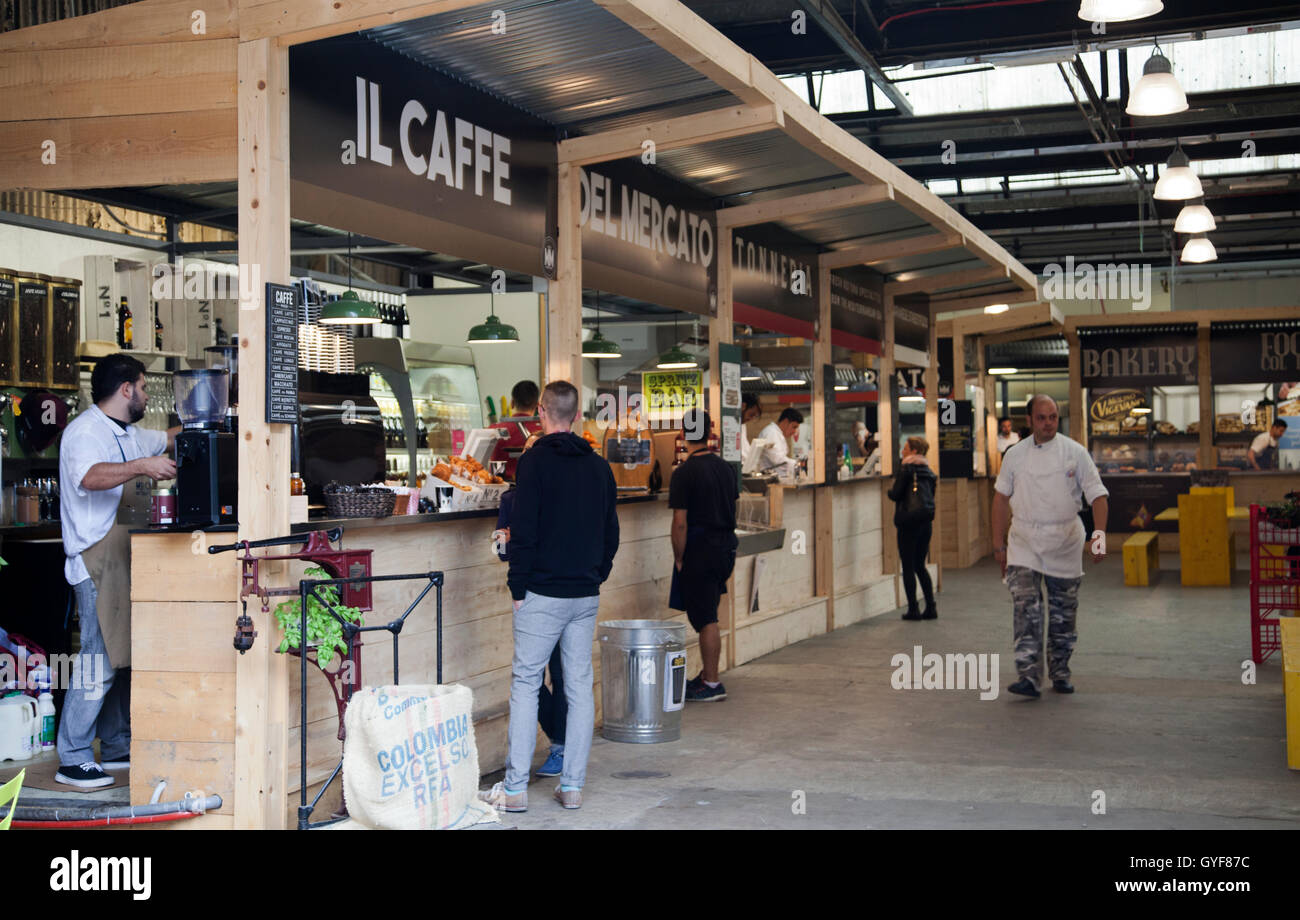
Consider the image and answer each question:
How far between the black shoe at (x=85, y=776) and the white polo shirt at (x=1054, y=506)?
16.5 feet

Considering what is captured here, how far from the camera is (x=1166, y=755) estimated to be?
610 centimetres

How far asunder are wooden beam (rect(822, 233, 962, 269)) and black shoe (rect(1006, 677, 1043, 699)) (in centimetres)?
393

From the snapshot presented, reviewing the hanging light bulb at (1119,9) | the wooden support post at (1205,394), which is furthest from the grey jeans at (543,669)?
the wooden support post at (1205,394)

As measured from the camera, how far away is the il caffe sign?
17.5 m

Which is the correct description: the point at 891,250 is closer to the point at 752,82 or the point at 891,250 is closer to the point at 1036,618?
the point at 1036,618

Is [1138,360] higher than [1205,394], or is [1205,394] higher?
[1138,360]

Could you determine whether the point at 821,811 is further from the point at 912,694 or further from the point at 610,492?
the point at 912,694

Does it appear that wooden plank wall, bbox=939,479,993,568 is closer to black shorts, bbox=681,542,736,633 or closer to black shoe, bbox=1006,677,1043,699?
black shoe, bbox=1006,677,1043,699

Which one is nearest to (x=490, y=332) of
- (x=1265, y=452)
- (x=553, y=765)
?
(x=553, y=765)

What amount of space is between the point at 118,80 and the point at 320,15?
107 centimetres

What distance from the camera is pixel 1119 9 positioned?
6.06 metres

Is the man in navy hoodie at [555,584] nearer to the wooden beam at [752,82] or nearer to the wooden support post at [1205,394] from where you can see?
the wooden beam at [752,82]

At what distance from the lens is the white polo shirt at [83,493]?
17.0 feet
